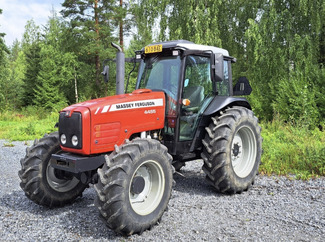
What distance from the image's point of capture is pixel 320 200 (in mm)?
4523

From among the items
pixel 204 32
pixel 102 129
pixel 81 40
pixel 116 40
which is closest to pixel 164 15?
pixel 204 32

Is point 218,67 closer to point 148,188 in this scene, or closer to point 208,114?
point 208,114

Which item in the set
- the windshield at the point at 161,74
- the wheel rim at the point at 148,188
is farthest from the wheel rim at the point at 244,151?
the wheel rim at the point at 148,188

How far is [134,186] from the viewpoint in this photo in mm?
3613

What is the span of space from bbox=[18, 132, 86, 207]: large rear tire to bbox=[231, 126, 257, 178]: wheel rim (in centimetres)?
265

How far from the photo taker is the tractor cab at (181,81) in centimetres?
464

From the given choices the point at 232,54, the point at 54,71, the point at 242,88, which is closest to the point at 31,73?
the point at 54,71

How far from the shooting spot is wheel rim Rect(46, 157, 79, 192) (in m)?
4.22

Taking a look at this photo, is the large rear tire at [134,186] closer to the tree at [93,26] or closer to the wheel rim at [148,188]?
the wheel rim at [148,188]

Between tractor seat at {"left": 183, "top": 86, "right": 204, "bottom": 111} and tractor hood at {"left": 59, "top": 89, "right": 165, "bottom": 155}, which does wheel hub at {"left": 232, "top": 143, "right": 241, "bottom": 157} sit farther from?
tractor hood at {"left": 59, "top": 89, "right": 165, "bottom": 155}

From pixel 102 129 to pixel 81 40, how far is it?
72.7ft

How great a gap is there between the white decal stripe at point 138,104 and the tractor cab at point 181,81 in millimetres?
245

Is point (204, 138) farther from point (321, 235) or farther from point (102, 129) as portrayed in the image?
point (321, 235)

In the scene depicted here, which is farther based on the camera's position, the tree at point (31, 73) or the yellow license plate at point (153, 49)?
the tree at point (31, 73)
